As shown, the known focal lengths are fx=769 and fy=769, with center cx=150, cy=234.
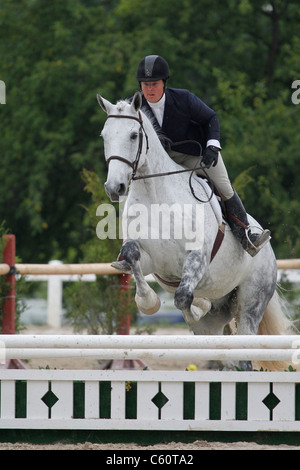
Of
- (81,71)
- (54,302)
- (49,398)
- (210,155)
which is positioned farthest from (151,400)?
(81,71)

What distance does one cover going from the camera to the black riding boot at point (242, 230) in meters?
4.70

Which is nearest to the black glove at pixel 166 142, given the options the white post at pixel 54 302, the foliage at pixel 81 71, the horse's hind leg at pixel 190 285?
the horse's hind leg at pixel 190 285

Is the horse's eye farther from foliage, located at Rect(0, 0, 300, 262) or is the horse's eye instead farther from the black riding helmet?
foliage, located at Rect(0, 0, 300, 262)

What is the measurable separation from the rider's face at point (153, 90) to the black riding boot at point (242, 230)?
83 cm

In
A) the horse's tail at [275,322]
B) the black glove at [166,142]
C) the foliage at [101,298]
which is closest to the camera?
the black glove at [166,142]

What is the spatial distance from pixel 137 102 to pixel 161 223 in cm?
67

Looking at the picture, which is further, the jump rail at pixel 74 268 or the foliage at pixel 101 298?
the foliage at pixel 101 298

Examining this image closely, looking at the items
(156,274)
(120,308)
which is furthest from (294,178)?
(156,274)

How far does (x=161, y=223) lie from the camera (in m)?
4.21

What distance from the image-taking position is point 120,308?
22.6ft

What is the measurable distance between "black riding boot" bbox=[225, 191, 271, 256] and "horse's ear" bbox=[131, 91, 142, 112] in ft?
3.31

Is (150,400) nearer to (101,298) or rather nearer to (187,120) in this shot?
(187,120)

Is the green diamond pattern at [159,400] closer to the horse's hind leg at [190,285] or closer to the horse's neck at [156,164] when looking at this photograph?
the horse's hind leg at [190,285]
